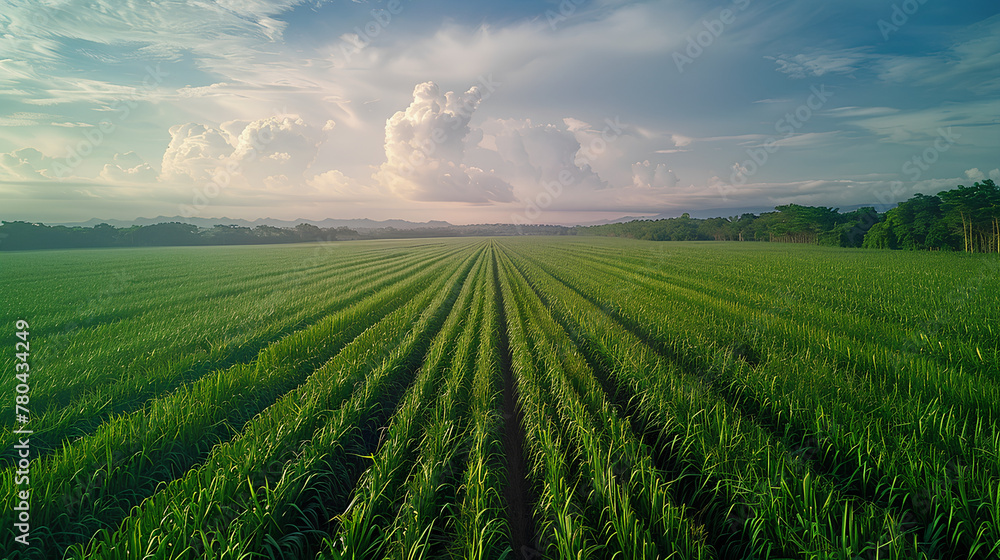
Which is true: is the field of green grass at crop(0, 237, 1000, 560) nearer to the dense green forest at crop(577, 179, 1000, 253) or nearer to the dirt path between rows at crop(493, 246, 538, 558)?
the dirt path between rows at crop(493, 246, 538, 558)

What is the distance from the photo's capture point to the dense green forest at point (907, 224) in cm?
5206

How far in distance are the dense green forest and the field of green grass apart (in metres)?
70.0

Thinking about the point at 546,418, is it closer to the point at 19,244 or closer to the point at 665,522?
the point at 665,522

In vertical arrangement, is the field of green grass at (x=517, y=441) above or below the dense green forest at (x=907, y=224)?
below

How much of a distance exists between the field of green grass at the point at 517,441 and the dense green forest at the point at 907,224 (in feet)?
230

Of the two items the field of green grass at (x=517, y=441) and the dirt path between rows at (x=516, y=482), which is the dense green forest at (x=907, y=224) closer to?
the field of green grass at (x=517, y=441)

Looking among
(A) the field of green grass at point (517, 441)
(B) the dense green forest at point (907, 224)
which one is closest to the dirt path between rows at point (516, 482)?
(A) the field of green grass at point (517, 441)

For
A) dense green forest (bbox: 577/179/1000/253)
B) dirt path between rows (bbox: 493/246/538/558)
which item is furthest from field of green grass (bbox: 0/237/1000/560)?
dense green forest (bbox: 577/179/1000/253)

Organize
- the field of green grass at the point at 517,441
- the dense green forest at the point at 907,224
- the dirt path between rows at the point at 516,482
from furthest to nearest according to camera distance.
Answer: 1. the dense green forest at the point at 907,224
2. the dirt path between rows at the point at 516,482
3. the field of green grass at the point at 517,441

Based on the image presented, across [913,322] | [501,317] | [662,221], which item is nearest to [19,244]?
[501,317]

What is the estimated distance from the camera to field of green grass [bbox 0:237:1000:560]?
3.17m

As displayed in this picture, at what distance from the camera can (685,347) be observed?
8359mm

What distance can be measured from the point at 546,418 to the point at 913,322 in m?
11.8

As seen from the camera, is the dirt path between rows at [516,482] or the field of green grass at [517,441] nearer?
the field of green grass at [517,441]
